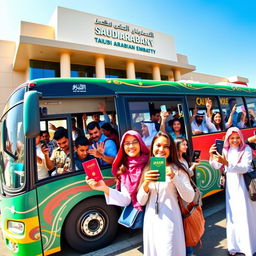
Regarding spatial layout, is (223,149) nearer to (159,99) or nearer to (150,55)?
(159,99)

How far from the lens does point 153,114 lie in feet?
12.8

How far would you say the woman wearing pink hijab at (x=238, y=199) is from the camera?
2.57 meters

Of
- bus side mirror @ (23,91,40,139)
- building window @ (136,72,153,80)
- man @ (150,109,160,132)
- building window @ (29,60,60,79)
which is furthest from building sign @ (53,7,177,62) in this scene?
bus side mirror @ (23,91,40,139)

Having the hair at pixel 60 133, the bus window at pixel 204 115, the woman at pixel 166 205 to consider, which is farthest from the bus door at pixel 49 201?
the bus window at pixel 204 115

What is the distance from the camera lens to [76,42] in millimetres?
16484

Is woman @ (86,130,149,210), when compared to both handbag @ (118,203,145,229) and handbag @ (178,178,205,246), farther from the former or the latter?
handbag @ (178,178,205,246)

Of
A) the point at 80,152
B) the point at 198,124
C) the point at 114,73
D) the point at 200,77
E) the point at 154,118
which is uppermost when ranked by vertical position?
the point at 200,77

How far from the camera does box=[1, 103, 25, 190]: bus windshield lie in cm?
277

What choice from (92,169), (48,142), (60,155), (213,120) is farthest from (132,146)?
(213,120)

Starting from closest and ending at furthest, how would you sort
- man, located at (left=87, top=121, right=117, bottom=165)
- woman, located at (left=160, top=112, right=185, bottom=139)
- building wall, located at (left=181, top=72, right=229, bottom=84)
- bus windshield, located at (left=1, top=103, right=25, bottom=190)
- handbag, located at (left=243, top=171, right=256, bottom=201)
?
handbag, located at (left=243, top=171, right=256, bottom=201) → bus windshield, located at (left=1, top=103, right=25, bottom=190) → man, located at (left=87, top=121, right=117, bottom=165) → woman, located at (left=160, top=112, right=185, bottom=139) → building wall, located at (left=181, top=72, right=229, bottom=84)

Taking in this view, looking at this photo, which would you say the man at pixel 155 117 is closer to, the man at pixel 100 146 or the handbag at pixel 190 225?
the man at pixel 100 146

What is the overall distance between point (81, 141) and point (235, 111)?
182 inches

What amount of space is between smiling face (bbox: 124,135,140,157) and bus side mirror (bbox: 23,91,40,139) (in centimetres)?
117

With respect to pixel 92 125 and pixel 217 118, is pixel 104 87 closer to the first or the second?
pixel 92 125
